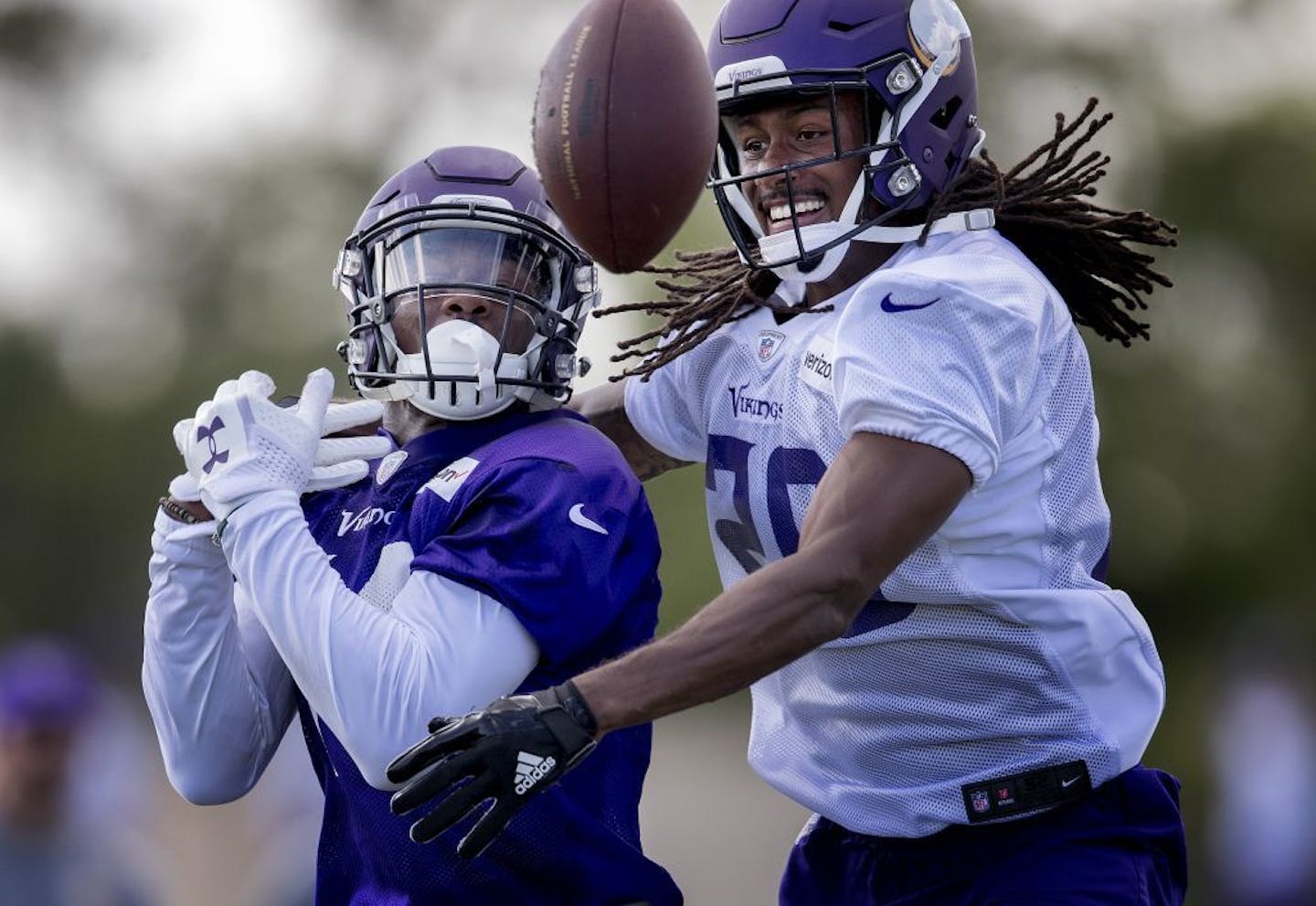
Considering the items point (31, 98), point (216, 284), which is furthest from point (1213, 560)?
point (31, 98)

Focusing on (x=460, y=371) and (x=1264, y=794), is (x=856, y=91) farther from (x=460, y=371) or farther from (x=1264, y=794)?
(x=1264, y=794)

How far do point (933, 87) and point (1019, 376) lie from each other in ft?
2.44

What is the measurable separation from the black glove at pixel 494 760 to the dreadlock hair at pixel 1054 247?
1.29 metres

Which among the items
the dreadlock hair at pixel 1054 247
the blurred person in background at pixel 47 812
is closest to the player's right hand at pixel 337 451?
the dreadlock hair at pixel 1054 247

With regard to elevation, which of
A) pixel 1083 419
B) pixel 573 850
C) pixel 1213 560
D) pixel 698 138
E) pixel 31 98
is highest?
pixel 698 138

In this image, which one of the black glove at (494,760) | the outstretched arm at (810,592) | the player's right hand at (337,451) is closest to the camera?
the black glove at (494,760)

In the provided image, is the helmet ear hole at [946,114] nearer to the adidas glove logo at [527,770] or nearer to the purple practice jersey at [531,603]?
the purple practice jersey at [531,603]

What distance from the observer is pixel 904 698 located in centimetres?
409

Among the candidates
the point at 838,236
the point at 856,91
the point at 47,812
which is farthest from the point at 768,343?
the point at 47,812

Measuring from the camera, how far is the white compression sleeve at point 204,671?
409 centimetres

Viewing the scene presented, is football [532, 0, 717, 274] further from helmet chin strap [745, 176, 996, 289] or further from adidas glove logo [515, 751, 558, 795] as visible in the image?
adidas glove logo [515, 751, 558, 795]

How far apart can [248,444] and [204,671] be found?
1.58 feet

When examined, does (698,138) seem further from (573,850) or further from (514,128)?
(514,128)

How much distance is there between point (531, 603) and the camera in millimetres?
3738
